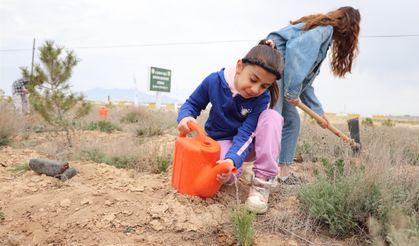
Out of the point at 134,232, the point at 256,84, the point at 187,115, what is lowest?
the point at 134,232

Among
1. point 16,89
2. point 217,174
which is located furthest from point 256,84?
point 16,89

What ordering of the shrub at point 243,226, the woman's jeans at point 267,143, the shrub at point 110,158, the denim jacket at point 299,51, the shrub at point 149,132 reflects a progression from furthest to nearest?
1. the shrub at point 149,132
2. the shrub at point 110,158
3. the denim jacket at point 299,51
4. the woman's jeans at point 267,143
5. the shrub at point 243,226

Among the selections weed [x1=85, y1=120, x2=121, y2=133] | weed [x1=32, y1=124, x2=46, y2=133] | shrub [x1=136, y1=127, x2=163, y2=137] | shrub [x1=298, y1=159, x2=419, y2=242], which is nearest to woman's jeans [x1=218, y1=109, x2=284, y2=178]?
shrub [x1=298, y1=159, x2=419, y2=242]

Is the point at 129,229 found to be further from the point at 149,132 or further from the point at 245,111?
the point at 149,132

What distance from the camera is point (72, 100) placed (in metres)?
4.83

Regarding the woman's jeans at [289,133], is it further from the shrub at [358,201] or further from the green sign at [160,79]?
the green sign at [160,79]

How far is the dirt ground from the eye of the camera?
6.68 ft

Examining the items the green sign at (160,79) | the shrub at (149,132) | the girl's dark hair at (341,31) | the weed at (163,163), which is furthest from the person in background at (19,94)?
the girl's dark hair at (341,31)

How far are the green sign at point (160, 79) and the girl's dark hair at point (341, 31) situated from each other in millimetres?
11347

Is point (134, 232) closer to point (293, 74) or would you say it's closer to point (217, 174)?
point (217, 174)

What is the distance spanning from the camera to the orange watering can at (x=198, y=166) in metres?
2.21

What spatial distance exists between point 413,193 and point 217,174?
3.48 ft

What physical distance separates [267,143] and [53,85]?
3.43 meters

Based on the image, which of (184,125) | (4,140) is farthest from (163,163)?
(4,140)
